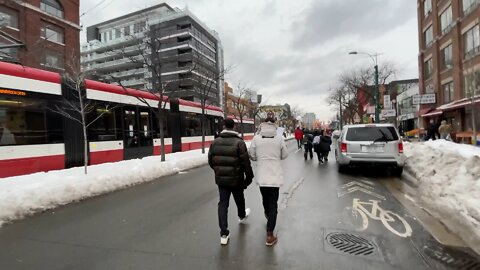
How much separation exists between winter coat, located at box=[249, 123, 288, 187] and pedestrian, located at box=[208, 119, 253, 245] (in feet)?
0.61

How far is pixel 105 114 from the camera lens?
13672 mm

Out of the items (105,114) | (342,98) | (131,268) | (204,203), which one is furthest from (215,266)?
(342,98)

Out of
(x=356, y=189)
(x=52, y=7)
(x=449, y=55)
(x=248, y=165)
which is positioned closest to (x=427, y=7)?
(x=449, y=55)

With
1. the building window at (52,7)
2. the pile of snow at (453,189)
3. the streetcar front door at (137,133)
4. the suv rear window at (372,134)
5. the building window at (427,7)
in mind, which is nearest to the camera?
the pile of snow at (453,189)

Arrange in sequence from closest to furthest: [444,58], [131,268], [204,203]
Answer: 1. [131,268]
2. [204,203]
3. [444,58]

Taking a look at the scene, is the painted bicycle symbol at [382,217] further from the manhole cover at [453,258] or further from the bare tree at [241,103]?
the bare tree at [241,103]

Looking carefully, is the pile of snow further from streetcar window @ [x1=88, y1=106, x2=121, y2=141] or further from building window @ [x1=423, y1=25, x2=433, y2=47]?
building window @ [x1=423, y1=25, x2=433, y2=47]

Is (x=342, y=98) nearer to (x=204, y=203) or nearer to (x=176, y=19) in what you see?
(x=176, y=19)

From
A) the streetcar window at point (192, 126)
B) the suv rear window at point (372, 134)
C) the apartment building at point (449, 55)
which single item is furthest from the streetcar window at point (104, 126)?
the apartment building at point (449, 55)

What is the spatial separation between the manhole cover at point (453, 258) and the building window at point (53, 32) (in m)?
38.3

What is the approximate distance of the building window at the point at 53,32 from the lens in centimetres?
3367

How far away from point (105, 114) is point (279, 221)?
34.3 ft

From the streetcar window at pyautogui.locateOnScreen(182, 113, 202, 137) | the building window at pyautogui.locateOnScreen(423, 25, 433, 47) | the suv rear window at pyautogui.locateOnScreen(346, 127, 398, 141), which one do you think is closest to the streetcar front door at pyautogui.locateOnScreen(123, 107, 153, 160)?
the streetcar window at pyautogui.locateOnScreen(182, 113, 202, 137)

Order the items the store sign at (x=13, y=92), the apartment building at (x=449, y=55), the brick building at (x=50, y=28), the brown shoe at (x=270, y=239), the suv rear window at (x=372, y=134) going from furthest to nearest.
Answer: the brick building at (x=50, y=28), the apartment building at (x=449, y=55), the suv rear window at (x=372, y=134), the store sign at (x=13, y=92), the brown shoe at (x=270, y=239)
